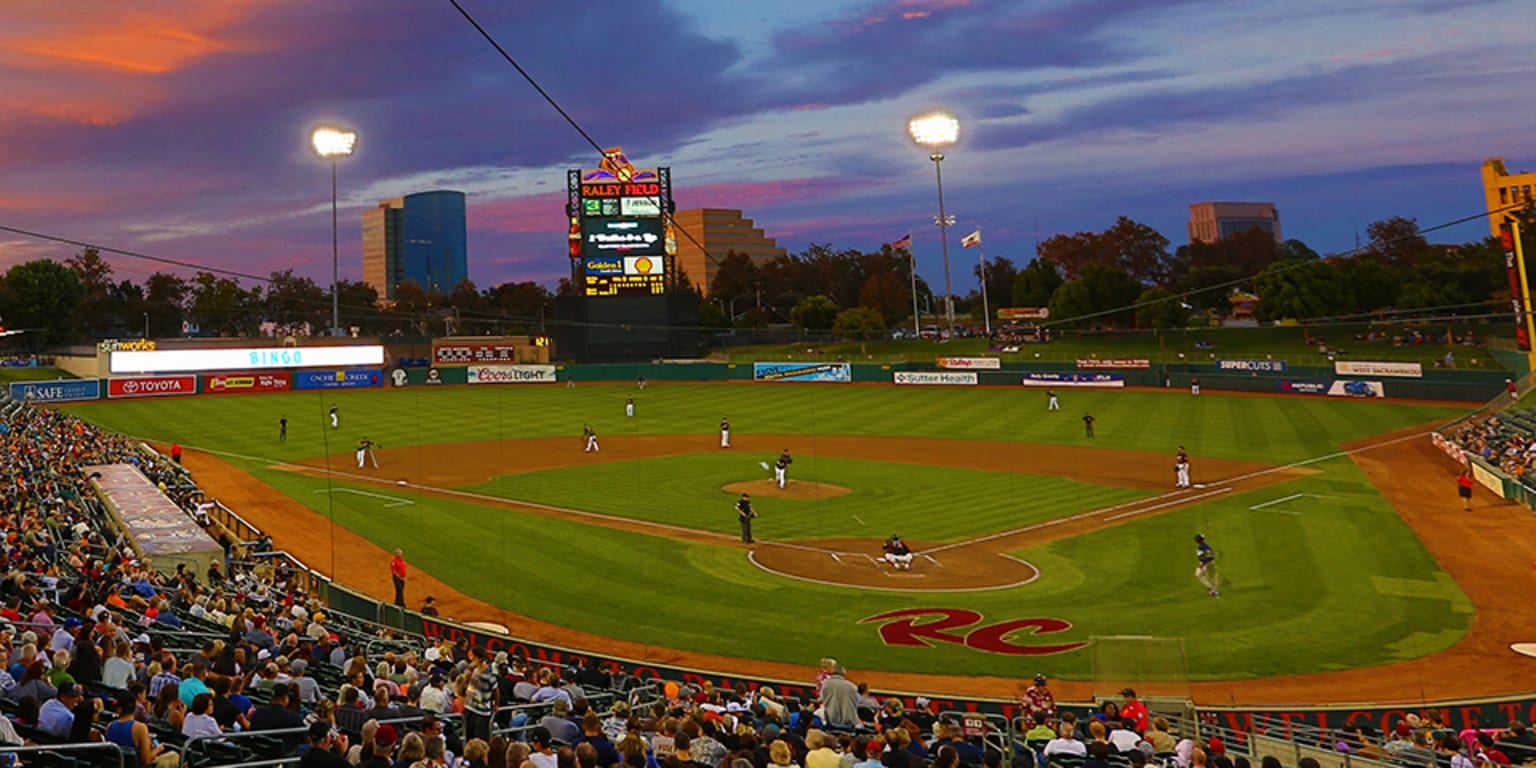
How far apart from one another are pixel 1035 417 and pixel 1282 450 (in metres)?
15.0

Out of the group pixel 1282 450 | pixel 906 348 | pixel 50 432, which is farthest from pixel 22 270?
pixel 1282 450

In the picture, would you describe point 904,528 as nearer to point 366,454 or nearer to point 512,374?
point 366,454

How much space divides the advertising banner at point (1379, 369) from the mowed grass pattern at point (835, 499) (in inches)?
1196

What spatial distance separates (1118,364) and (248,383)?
216 feet

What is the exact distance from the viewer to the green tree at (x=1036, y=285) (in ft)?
430

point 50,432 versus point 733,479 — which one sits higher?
point 50,432

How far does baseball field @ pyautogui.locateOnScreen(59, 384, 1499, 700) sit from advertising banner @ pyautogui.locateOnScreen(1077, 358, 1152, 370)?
11030 millimetres

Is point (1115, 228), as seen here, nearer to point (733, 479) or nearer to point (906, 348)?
point (906, 348)

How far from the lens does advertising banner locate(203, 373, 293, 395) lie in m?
72.8

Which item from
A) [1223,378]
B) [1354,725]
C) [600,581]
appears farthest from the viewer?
[1223,378]

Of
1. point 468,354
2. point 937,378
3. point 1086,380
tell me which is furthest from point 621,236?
point 1086,380

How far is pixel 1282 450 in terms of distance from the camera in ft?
136

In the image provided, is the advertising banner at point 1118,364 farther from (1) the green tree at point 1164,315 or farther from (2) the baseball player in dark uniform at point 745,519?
(2) the baseball player in dark uniform at point 745,519

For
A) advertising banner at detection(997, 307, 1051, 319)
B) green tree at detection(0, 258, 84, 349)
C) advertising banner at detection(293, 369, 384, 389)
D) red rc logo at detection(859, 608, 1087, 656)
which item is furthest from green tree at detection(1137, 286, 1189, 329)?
green tree at detection(0, 258, 84, 349)
